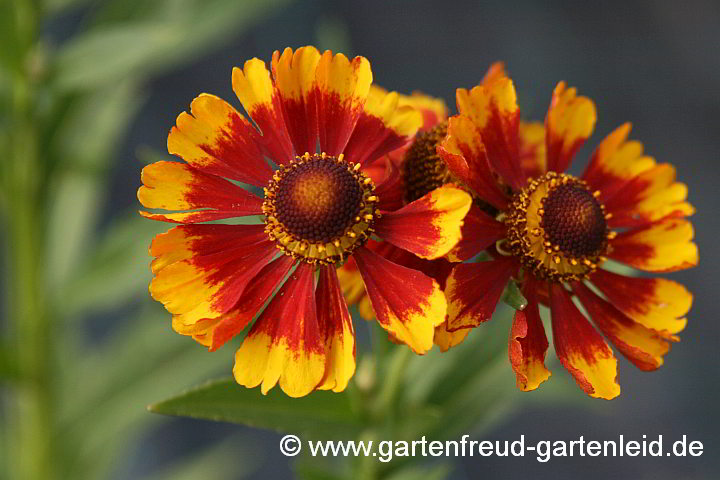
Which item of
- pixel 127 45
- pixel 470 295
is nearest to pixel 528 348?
pixel 470 295

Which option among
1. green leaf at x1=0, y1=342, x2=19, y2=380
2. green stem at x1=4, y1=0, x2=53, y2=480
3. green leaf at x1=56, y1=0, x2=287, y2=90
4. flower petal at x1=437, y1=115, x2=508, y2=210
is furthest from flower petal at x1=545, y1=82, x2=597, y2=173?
green leaf at x1=0, y1=342, x2=19, y2=380

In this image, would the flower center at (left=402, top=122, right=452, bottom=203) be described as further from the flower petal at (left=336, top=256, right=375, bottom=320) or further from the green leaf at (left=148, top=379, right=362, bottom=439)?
the green leaf at (left=148, top=379, right=362, bottom=439)

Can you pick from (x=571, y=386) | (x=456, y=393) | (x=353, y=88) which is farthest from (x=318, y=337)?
(x=571, y=386)

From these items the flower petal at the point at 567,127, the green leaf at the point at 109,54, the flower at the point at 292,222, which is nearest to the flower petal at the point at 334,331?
the flower at the point at 292,222

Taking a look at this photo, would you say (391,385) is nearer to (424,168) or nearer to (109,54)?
(424,168)

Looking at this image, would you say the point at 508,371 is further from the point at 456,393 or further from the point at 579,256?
the point at 579,256
